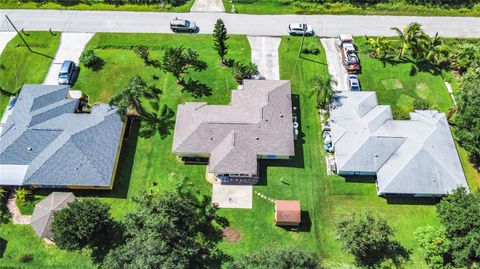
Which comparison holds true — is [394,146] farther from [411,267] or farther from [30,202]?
[30,202]

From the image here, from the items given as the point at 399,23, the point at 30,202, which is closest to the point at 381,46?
the point at 399,23

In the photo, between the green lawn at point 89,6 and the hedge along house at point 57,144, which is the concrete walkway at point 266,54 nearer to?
the green lawn at point 89,6

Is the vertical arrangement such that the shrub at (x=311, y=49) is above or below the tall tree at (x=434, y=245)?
above

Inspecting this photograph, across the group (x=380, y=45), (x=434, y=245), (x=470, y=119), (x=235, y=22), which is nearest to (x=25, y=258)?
(x=235, y=22)

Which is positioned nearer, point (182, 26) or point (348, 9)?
point (182, 26)

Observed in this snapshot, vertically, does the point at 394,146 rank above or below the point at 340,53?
below

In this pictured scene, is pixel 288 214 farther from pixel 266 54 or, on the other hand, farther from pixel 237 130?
pixel 266 54

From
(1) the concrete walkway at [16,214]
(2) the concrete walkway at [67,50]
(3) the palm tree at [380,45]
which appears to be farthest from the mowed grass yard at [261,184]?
(3) the palm tree at [380,45]
